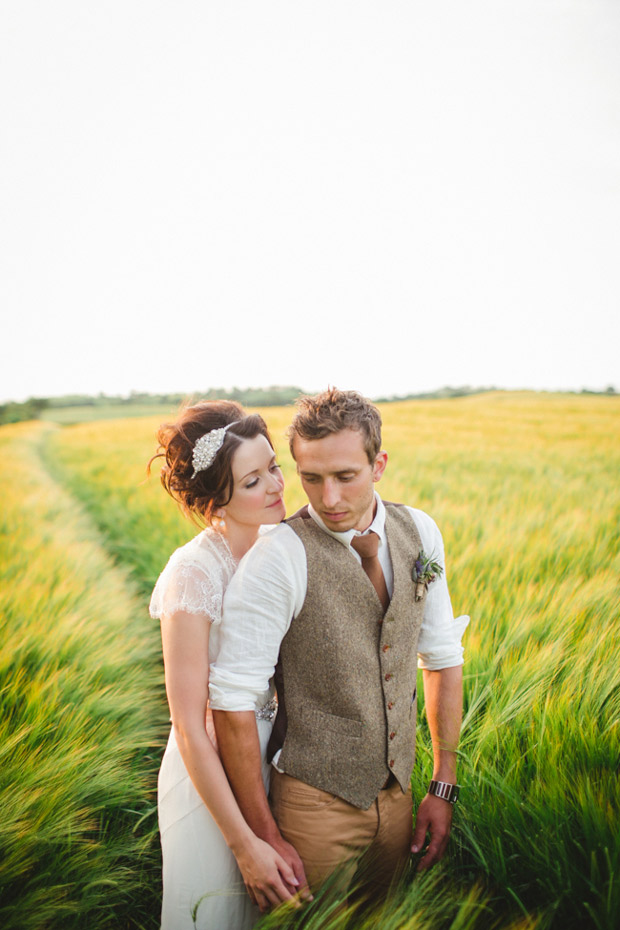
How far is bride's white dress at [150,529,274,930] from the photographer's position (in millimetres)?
1599

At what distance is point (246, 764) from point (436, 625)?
734mm

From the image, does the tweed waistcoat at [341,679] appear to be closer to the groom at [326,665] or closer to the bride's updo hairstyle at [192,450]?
the groom at [326,665]

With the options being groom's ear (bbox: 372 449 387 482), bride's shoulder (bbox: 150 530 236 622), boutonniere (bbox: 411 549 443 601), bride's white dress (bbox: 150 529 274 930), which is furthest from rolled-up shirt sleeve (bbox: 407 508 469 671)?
A: bride's shoulder (bbox: 150 530 236 622)

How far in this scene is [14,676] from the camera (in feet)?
8.23

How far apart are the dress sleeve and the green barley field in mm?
516

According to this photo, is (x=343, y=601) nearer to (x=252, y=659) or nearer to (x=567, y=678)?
(x=252, y=659)

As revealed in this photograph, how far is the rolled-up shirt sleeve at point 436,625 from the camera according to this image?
70.2 inches

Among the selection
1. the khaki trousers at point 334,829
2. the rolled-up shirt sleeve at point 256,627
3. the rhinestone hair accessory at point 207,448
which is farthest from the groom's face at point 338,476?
the khaki trousers at point 334,829

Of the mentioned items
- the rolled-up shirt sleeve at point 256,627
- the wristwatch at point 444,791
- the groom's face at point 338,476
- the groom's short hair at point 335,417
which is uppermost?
the groom's short hair at point 335,417

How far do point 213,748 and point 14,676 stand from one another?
1475 millimetres

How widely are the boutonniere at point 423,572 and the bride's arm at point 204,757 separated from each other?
65 centimetres

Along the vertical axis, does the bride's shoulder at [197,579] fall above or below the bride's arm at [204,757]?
above

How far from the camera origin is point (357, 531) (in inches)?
63.4

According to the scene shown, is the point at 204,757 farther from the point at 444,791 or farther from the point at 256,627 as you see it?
the point at 444,791
